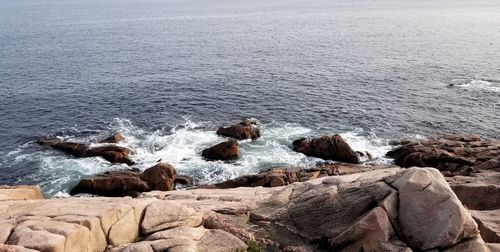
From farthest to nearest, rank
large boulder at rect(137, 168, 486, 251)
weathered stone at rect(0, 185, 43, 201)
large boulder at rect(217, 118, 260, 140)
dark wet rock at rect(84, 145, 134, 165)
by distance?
large boulder at rect(217, 118, 260, 140) < dark wet rock at rect(84, 145, 134, 165) < weathered stone at rect(0, 185, 43, 201) < large boulder at rect(137, 168, 486, 251)

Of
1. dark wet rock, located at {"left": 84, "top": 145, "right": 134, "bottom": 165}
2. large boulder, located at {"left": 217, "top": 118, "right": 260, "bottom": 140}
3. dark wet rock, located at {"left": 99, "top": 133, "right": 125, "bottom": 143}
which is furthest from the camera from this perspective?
large boulder, located at {"left": 217, "top": 118, "right": 260, "bottom": 140}

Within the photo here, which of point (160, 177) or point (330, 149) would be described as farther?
point (330, 149)

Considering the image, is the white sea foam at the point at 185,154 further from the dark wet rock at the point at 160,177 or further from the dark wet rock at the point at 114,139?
the dark wet rock at the point at 160,177

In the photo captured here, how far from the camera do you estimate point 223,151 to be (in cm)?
5272

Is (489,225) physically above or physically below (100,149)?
above

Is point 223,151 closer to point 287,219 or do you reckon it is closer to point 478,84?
point 287,219

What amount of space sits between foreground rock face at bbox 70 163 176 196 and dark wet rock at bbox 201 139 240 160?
7436 mm

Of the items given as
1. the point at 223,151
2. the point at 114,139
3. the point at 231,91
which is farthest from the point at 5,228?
the point at 231,91

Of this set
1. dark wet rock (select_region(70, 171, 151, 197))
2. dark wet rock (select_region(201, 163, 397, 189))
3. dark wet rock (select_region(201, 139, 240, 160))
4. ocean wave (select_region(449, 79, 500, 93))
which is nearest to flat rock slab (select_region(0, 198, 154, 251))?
dark wet rock (select_region(70, 171, 151, 197))

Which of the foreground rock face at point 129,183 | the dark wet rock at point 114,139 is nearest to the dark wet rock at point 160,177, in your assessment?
the foreground rock face at point 129,183

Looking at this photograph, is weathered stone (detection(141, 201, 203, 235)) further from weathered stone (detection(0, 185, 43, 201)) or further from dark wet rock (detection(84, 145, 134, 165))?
dark wet rock (detection(84, 145, 134, 165))

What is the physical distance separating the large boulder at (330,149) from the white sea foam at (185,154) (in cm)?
114

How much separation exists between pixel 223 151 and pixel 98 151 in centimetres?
1598

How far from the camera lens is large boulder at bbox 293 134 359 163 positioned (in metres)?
52.2
